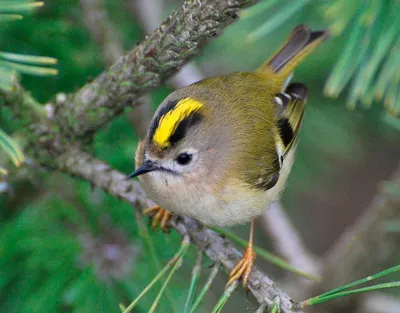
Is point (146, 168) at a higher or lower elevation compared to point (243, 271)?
higher

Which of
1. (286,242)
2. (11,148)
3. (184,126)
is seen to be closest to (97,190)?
(184,126)

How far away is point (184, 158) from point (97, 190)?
0.25 m

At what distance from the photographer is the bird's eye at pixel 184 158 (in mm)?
1340

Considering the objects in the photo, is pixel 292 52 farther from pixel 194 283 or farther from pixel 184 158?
pixel 194 283

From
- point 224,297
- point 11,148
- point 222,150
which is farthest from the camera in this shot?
point 222,150

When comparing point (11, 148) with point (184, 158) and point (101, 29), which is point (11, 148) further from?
point (101, 29)

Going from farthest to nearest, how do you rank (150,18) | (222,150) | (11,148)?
(150,18) < (222,150) < (11,148)

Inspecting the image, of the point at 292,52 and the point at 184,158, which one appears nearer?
the point at 184,158

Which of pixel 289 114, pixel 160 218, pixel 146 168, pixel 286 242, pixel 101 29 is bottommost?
pixel 286 242

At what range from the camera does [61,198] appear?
1390 mm

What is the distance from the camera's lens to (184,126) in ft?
4.34

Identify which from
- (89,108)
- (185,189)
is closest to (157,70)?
(89,108)

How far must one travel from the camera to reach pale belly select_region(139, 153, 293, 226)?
4.14ft

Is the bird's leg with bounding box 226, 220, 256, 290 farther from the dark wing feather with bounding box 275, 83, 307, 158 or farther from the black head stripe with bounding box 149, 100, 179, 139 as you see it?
the dark wing feather with bounding box 275, 83, 307, 158
